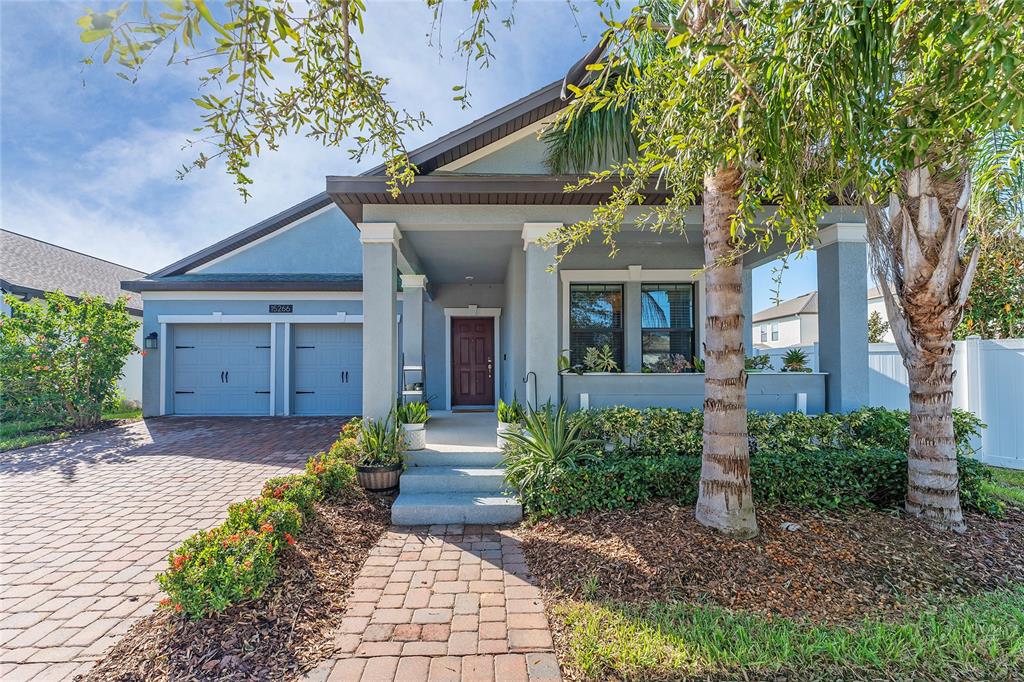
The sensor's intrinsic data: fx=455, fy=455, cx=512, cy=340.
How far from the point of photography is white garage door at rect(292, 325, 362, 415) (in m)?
11.6

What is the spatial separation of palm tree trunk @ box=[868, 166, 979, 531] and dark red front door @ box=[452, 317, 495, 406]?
8.21 m

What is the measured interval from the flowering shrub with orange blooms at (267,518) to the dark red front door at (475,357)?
7468 mm

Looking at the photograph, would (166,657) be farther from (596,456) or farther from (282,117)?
(596,456)

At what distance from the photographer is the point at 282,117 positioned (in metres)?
2.90

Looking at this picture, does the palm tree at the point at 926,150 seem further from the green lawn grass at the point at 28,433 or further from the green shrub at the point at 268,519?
the green lawn grass at the point at 28,433

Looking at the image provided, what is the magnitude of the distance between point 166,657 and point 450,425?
5523mm

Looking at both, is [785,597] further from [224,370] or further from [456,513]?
[224,370]

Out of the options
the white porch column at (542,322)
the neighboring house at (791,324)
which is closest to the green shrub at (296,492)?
the white porch column at (542,322)

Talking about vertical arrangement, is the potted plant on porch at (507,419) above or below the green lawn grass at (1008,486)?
above

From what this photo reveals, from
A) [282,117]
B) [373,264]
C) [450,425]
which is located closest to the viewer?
[282,117]

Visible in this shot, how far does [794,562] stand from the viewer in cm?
333

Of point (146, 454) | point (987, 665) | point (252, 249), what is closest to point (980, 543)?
point (987, 665)

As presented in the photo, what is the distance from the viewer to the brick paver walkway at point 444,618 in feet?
8.21

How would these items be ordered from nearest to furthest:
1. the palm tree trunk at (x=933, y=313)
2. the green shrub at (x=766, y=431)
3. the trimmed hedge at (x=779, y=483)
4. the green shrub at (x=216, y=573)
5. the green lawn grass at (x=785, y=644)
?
the green lawn grass at (x=785, y=644) < the green shrub at (x=216, y=573) < the palm tree trunk at (x=933, y=313) < the trimmed hedge at (x=779, y=483) < the green shrub at (x=766, y=431)
